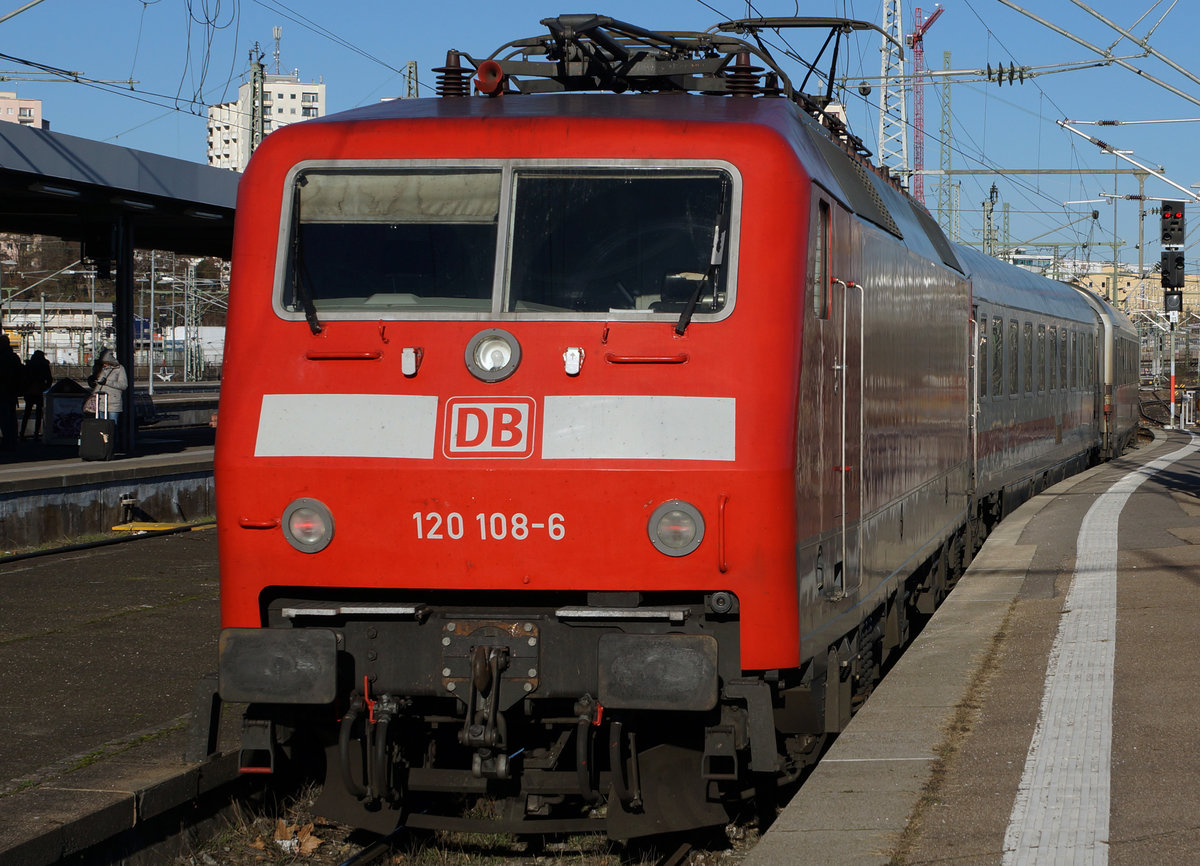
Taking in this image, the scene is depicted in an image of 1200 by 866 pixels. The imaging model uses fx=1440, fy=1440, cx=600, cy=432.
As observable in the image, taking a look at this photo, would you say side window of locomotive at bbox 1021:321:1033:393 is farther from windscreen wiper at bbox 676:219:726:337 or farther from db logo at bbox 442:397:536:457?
db logo at bbox 442:397:536:457

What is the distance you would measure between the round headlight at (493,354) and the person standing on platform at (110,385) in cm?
1530

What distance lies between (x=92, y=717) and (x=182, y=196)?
45.5 ft

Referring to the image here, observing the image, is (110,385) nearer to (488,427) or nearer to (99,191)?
(99,191)

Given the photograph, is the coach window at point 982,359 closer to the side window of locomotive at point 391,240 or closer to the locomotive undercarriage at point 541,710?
the locomotive undercarriage at point 541,710

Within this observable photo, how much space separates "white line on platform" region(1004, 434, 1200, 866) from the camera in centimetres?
464

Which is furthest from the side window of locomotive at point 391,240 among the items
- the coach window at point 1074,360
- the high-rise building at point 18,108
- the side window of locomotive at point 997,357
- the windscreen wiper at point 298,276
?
the high-rise building at point 18,108

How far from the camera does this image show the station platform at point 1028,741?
473cm

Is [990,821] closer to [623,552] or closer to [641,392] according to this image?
[623,552]

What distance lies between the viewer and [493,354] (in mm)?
5312

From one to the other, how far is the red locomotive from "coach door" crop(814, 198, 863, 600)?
1.4 inches

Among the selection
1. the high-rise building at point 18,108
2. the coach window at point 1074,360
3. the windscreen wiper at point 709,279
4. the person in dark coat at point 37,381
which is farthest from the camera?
the high-rise building at point 18,108

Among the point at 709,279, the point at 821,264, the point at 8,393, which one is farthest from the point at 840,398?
the point at 8,393

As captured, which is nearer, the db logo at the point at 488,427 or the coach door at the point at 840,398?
the db logo at the point at 488,427

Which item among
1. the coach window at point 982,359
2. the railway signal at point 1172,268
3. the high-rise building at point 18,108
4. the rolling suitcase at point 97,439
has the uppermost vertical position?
the high-rise building at point 18,108
